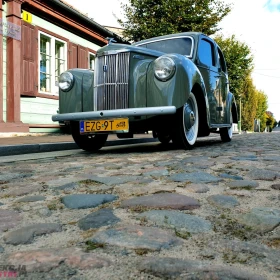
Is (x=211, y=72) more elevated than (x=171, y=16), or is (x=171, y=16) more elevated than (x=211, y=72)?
(x=171, y=16)

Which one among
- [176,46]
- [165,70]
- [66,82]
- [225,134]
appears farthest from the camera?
[225,134]

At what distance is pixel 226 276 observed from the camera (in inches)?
36.5

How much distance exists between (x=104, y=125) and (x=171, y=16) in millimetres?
11322

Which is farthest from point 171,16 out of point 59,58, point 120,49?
point 120,49

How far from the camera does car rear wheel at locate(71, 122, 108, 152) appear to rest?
5.10 m

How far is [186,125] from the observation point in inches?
184

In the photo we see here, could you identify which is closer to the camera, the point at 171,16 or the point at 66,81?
the point at 66,81

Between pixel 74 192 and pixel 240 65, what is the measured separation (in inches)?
736

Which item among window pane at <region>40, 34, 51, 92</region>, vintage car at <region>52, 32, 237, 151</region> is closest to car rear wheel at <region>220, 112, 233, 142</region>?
vintage car at <region>52, 32, 237, 151</region>

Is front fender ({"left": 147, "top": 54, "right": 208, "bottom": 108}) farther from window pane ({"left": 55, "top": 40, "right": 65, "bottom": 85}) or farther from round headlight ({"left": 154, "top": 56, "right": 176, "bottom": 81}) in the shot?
window pane ({"left": 55, "top": 40, "right": 65, "bottom": 85})

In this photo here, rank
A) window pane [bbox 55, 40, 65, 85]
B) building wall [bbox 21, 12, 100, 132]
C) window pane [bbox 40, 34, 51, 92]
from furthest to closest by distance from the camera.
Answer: window pane [bbox 55, 40, 65, 85]
window pane [bbox 40, 34, 51, 92]
building wall [bbox 21, 12, 100, 132]

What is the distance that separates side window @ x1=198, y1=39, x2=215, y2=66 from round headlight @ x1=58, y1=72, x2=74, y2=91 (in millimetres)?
2116

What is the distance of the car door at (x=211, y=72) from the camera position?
5.53 meters

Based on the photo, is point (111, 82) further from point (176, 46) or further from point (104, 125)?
point (176, 46)
